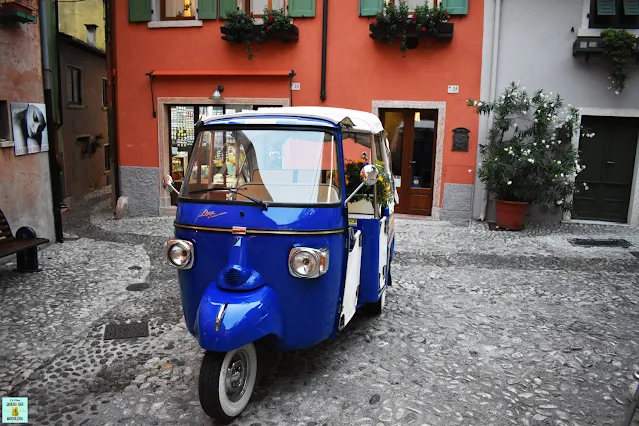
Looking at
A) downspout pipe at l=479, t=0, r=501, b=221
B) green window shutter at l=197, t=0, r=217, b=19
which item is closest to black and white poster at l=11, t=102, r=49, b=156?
green window shutter at l=197, t=0, r=217, b=19

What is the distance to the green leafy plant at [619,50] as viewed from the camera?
400 inches

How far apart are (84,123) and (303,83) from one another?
29.1 feet

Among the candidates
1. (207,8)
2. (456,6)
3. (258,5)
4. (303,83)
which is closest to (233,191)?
(303,83)

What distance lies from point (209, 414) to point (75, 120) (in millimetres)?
15117

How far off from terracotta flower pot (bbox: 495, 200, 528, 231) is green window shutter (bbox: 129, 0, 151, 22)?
8.49m

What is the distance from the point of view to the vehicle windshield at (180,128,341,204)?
13.5ft

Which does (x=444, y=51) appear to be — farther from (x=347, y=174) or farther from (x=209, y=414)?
(x=209, y=414)

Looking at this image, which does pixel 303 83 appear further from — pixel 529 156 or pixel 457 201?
pixel 529 156

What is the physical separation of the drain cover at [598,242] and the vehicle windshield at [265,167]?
697 cm

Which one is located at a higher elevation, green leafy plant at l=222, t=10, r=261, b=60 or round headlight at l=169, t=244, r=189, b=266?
green leafy plant at l=222, t=10, r=261, b=60

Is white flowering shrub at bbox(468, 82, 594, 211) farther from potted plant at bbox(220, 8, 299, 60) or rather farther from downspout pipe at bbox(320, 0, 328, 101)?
potted plant at bbox(220, 8, 299, 60)

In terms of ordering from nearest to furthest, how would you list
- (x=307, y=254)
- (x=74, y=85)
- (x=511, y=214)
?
(x=307, y=254)
(x=511, y=214)
(x=74, y=85)

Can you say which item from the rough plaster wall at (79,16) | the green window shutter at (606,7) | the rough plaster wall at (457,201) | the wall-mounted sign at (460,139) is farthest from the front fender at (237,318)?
the rough plaster wall at (79,16)

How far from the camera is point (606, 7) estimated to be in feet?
34.1
